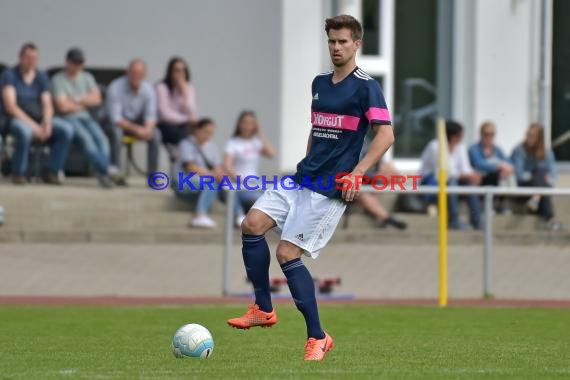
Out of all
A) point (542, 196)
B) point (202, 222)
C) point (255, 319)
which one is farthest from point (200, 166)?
point (255, 319)

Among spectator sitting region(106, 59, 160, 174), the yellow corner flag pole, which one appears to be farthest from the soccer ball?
spectator sitting region(106, 59, 160, 174)

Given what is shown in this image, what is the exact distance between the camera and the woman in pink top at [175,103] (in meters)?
18.8

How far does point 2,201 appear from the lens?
58.8 feet

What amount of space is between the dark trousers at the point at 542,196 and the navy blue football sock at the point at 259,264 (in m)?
6.75

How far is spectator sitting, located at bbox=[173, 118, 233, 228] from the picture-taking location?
1747 centimetres

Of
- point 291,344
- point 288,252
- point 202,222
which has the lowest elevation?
point 291,344

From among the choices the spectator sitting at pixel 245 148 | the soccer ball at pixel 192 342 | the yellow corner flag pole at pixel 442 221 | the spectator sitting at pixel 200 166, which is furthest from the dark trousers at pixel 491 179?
the soccer ball at pixel 192 342

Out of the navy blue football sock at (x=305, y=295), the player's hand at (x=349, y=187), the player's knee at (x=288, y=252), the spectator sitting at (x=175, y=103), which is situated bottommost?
the navy blue football sock at (x=305, y=295)

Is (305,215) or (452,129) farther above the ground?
(452,129)

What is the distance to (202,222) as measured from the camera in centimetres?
1755

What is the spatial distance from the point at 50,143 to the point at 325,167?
940 cm

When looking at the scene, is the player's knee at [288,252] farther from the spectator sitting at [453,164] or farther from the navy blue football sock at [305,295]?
the spectator sitting at [453,164]

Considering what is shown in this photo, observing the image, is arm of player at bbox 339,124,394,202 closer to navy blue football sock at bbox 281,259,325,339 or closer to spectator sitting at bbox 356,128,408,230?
navy blue football sock at bbox 281,259,325,339

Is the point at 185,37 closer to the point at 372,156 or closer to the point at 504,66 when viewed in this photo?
the point at 504,66
